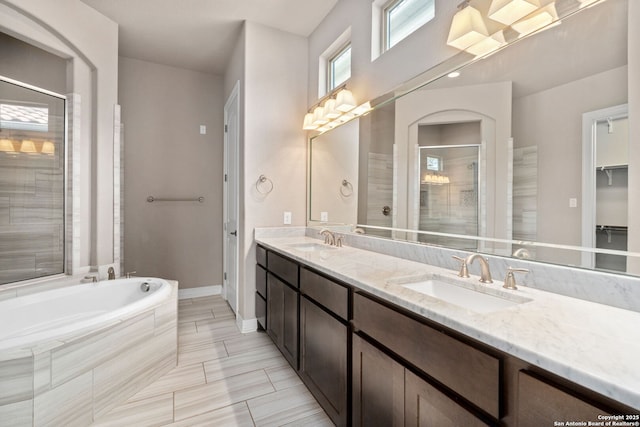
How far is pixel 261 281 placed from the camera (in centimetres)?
257

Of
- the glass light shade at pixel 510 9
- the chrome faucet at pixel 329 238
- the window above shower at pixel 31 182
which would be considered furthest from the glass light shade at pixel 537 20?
the window above shower at pixel 31 182

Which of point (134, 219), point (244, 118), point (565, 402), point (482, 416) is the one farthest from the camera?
point (134, 219)

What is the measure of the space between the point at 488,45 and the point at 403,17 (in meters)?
0.91

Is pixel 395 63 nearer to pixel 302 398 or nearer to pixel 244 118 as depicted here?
pixel 244 118

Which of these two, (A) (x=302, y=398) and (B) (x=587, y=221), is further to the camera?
(A) (x=302, y=398)

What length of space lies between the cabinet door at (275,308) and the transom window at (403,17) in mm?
1867

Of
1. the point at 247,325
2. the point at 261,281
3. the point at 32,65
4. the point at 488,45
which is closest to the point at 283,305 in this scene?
the point at 261,281

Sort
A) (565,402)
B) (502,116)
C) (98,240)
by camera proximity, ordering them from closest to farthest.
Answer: (565,402)
(502,116)
(98,240)

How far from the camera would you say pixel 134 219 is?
11.2 ft

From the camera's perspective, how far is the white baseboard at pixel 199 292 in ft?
12.1

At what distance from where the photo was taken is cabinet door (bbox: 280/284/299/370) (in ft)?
6.19

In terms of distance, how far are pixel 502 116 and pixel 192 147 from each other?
3.40m

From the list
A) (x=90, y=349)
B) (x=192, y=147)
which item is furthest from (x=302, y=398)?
(x=192, y=147)

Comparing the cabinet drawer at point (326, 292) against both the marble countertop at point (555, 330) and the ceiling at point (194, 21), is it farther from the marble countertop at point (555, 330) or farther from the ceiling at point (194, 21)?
the ceiling at point (194, 21)
